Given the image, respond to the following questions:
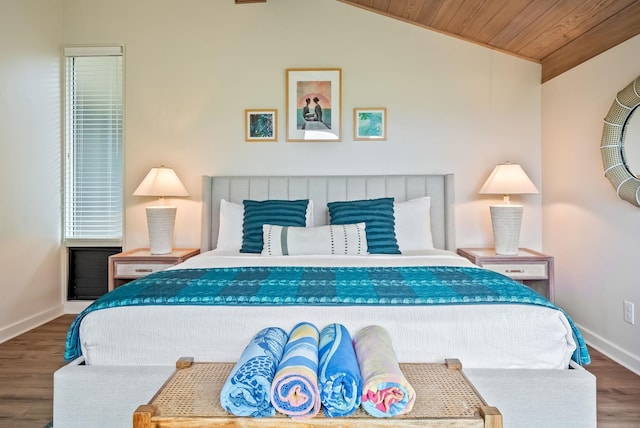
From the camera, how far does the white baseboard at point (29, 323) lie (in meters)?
2.95

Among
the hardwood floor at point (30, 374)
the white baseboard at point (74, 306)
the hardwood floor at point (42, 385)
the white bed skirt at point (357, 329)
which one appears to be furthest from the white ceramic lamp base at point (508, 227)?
the white baseboard at point (74, 306)

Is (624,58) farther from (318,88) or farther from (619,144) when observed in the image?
(318,88)

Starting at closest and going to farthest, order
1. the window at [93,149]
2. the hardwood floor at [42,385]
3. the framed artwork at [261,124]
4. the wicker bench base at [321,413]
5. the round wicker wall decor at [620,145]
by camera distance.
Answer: the wicker bench base at [321,413]
the hardwood floor at [42,385]
the round wicker wall decor at [620,145]
the framed artwork at [261,124]
the window at [93,149]

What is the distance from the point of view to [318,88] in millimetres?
3408

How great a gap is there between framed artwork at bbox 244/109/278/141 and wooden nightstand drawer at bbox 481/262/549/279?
2036mm

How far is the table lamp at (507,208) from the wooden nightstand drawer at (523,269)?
0.36 feet

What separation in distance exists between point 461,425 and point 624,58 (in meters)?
2.58

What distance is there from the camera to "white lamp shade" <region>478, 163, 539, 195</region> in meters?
3.04

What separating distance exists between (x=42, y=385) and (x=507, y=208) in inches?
128

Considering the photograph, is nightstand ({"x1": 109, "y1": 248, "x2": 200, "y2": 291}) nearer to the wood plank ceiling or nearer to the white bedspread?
the white bedspread

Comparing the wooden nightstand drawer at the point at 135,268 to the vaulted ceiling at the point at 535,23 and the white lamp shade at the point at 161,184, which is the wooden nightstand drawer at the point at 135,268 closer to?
the white lamp shade at the point at 161,184

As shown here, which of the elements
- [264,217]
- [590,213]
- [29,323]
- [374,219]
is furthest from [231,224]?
[590,213]

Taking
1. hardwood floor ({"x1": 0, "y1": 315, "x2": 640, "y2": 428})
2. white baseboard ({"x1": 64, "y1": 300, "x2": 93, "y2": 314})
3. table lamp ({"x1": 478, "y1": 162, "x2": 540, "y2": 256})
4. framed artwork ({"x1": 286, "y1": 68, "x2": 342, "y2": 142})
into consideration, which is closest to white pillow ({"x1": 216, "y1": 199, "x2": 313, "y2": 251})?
framed artwork ({"x1": 286, "y1": 68, "x2": 342, "y2": 142})

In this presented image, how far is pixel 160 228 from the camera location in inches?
123
